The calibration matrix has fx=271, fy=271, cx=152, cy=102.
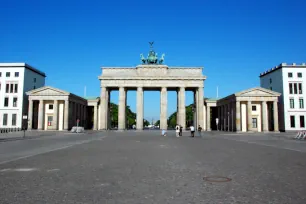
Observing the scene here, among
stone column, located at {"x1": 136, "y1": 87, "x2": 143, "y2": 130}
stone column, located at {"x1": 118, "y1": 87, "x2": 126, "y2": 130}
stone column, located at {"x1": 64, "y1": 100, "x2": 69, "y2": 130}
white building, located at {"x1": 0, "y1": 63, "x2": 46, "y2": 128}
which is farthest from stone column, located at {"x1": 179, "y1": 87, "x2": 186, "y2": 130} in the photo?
white building, located at {"x1": 0, "y1": 63, "x2": 46, "y2": 128}

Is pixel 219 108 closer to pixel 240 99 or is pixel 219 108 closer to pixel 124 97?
pixel 240 99

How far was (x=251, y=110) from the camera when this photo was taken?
72875 mm

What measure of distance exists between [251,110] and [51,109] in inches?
2214

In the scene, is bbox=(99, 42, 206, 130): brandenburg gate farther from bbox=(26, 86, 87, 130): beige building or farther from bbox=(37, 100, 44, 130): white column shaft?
bbox=(37, 100, 44, 130): white column shaft

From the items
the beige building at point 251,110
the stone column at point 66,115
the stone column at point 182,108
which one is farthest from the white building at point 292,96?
the stone column at point 66,115

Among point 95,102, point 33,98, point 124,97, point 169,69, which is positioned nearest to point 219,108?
point 169,69

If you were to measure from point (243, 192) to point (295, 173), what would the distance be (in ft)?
13.0

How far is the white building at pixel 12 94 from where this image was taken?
77.8 m

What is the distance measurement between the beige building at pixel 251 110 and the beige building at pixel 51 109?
40.8m

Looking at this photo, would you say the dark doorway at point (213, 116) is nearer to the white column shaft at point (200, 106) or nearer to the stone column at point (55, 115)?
the white column shaft at point (200, 106)

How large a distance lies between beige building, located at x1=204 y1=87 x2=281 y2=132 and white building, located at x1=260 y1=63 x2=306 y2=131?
3.30 meters

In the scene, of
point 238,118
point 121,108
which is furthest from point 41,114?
point 238,118

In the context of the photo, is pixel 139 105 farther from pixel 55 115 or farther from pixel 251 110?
pixel 251 110

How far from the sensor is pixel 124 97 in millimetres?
81875
